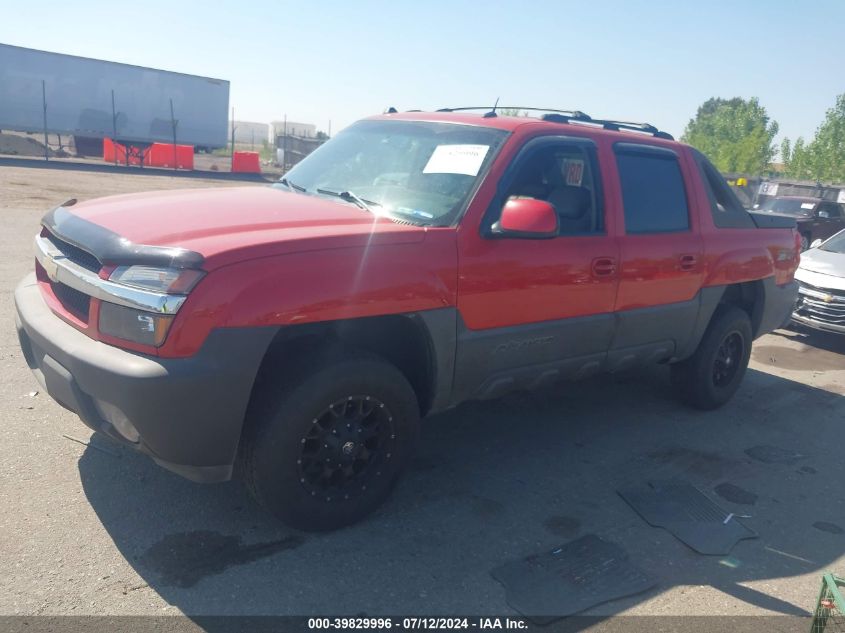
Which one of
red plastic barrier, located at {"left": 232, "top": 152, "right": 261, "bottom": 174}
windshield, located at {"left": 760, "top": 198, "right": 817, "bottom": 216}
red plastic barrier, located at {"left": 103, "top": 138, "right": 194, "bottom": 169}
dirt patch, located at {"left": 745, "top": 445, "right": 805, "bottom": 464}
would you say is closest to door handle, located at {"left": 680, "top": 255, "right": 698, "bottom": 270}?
dirt patch, located at {"left": 745, "top": 445, "right": 805, "bottom": 464}

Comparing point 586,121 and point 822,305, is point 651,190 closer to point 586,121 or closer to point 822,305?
point 586,121

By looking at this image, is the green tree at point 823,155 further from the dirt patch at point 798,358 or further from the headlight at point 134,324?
the headlight at point 134,324

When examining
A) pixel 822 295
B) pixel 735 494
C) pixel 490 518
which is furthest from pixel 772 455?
pixel 822 295

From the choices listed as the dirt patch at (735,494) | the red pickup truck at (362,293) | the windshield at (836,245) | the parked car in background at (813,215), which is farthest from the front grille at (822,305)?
the parked car in background at (813,215)

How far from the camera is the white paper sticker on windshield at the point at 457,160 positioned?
386 cm

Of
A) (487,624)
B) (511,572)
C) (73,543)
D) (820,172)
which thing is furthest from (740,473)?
(820,172)

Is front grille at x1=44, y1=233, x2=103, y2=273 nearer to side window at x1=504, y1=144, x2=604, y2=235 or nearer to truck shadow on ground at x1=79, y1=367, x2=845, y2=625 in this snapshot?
truck shadow on ground at x1=79, y1=367, x2=845, y2=625

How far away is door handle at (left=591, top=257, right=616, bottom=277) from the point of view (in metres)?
4.23

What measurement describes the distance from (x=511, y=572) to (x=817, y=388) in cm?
477

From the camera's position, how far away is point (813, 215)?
16.3 meters

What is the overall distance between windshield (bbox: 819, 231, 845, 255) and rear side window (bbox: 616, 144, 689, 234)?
5617mm

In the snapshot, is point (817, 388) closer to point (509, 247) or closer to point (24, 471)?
point (509, 247)

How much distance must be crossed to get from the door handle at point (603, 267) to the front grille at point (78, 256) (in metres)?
2.66

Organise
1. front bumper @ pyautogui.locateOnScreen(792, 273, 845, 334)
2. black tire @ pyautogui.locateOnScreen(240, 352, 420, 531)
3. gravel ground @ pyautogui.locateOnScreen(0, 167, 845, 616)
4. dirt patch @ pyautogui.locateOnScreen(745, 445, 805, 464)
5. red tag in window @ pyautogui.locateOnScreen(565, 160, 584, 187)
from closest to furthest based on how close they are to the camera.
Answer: gravel ground @ pyautogui.locateOnScreen(0, 167, 845, 616)
black tire @ pyautogui.locateOnScreen(240, 352, 420, 531)
red tag in window @ pyautogui.locateOnScreen(565, 160, 584, 187)
dirt patch @ pyautogui.locateOnScreen(745, 445, 805, 464)
front bumper @ pyautogui.locateOnScreen(792, 273, 845, 334)
